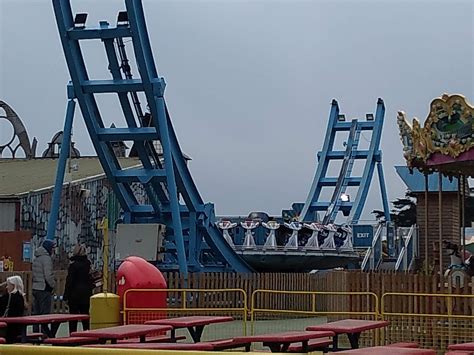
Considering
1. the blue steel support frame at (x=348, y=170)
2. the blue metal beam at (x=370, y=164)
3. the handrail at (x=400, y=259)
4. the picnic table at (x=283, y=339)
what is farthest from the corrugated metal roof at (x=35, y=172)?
the picnic table at (x=283, y=339)

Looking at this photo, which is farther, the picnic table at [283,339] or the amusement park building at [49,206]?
the amusement park building at [49,206]

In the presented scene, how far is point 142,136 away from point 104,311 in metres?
11.8

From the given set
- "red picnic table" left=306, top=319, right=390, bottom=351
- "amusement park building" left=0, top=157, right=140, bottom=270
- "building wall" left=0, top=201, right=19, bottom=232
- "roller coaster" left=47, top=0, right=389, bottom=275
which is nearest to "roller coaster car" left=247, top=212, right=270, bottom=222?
"roller coaster" left=47, top=0, right=389, bottom=275

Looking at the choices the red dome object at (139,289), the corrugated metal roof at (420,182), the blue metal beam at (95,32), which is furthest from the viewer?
the corrugated metal roof at (420,182)

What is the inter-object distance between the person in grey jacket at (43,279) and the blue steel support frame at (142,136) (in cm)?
827

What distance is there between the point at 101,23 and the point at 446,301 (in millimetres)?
13036

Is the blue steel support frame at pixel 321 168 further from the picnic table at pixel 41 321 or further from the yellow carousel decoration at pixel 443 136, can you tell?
the picnic table at pixel 41 321

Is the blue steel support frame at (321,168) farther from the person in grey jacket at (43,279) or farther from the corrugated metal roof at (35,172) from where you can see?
the person in grey jacket at (43,279)

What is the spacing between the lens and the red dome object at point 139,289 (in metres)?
13.2

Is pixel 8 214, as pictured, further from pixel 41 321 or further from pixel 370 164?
pixel 41 321

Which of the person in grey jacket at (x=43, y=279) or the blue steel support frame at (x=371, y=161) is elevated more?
the blue steel support frame at (x=371, y=161)

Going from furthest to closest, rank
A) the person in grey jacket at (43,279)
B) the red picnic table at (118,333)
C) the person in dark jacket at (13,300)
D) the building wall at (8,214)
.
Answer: the building wall at (8,214) < the person in grey jacket at (43,279) < the person in dark jacket at (13,300) < the red picnic table at (118,333)

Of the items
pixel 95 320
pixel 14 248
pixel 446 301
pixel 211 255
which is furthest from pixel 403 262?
pixel 95 320

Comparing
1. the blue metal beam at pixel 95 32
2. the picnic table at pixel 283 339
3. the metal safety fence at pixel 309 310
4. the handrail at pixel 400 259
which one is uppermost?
the blue metal beam at pixel 95 32
